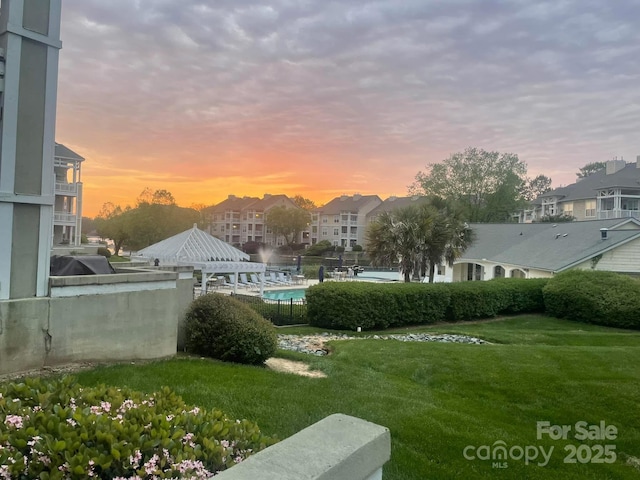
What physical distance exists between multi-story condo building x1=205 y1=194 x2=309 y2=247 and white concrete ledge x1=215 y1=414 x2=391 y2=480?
254 ft

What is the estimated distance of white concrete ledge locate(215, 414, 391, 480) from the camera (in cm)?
172

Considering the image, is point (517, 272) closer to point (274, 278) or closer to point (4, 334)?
point (274, 278)

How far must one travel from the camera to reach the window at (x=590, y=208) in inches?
2095

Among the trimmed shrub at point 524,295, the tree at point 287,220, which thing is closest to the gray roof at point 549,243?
the trimmed shrub at point 524,295

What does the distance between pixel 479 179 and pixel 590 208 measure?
47.5 ft

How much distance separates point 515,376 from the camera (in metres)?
8.12

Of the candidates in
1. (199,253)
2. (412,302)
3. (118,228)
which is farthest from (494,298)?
(118,228)

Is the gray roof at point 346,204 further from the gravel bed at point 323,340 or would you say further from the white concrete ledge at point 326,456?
the white concrete ledge at point 326,456

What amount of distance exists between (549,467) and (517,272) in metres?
25.1

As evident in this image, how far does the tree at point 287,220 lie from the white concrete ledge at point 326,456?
70.0m

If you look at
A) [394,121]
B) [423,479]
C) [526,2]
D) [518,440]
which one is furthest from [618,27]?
[423,479]

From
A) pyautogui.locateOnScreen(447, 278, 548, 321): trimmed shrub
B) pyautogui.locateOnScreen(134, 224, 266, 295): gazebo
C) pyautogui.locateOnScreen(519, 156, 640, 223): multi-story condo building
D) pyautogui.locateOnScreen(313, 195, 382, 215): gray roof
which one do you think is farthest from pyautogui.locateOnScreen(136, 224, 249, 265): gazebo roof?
pyautogui.locateOnScreen(313, 195, 382, 215): gray roof

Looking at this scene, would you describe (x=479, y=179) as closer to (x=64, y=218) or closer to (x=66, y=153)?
(x=66, y=153)

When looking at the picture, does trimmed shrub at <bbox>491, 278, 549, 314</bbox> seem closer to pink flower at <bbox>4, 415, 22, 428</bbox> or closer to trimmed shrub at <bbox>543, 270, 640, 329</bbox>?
trimmed shrub at <bbox>543, 270, 640, 329</bbox>
